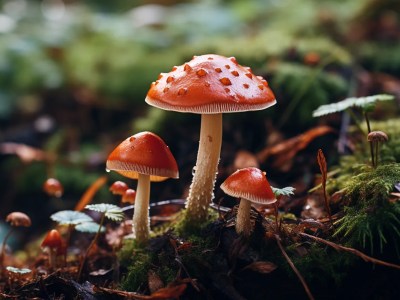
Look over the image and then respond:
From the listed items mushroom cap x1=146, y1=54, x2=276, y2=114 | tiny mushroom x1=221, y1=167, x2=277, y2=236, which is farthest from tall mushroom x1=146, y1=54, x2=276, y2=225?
tiny mushroom x1=221, y1=167, x2=277, y2=236

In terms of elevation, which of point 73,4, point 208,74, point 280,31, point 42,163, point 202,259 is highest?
point 73,4

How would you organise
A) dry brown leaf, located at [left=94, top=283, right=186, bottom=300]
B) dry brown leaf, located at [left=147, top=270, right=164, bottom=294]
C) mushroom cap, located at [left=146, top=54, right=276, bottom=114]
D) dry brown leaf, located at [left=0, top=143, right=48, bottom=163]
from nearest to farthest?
1. dry brown leaf, located at [left=94, top=283, right=186, bottom=300]
2. mushroom cap, located at [left=146, top=54, right=276, bottom=114]
3. dry brown leaf, located at [left=147, top=270, right=164, bottom=294]
4. dry brown leaf, located at [left=0, top=143, right=48, bottom=163]

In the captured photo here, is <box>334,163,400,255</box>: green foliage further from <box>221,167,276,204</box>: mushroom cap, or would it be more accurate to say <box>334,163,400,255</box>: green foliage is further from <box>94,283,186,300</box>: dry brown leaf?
<box>94,283,186,300</box>: dry brown leaf

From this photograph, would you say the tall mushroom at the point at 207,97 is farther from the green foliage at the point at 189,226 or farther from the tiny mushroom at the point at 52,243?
the tiny mushroom at the point at 52,243

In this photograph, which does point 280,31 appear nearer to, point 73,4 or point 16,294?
point 16,294

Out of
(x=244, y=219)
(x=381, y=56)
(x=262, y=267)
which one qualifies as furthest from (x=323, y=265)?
(x=381, y=56)

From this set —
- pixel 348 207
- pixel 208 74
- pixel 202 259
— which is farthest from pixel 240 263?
pixel 208 74

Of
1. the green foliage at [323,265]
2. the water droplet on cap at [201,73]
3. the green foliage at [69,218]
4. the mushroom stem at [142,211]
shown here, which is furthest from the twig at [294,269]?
the green foliage at [69,218]

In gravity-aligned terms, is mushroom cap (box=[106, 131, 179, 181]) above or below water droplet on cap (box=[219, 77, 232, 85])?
below
